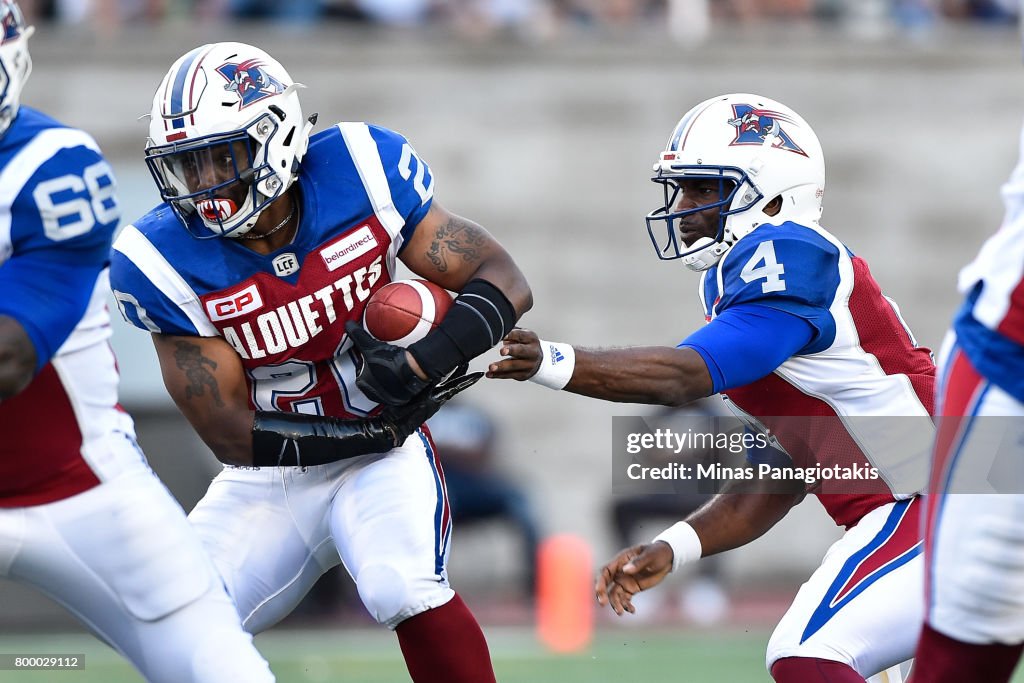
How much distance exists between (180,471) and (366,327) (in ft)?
18.5

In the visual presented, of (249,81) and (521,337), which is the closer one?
(521,337)

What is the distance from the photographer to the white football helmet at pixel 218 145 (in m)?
3.94

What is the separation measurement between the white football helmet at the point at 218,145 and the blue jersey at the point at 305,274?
0.11m

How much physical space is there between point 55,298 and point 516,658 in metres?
4.97

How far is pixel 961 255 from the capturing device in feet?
39.5

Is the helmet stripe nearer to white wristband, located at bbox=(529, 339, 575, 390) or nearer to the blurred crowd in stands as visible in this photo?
white wristband, located at bbox=(529, 339, 575, 390)

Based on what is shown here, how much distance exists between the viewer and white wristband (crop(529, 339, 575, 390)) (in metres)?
3.83

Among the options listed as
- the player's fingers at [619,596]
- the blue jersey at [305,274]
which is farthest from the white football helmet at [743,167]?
the player's fingers at [619,596]

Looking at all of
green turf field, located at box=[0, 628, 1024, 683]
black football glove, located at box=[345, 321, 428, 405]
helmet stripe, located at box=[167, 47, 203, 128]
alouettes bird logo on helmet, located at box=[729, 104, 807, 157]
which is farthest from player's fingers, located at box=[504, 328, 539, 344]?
green turf field, located at box=[0, 628, 1024, 683]

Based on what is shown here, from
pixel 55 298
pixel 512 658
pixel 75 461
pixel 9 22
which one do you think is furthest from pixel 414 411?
pixel 512 658

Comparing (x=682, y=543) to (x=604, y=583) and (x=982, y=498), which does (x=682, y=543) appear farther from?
(x=982, y=498)

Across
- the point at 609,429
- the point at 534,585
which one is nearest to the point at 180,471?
the point at 534,585

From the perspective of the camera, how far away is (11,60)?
343 cm

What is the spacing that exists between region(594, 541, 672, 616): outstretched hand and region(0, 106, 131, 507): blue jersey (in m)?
1.45
